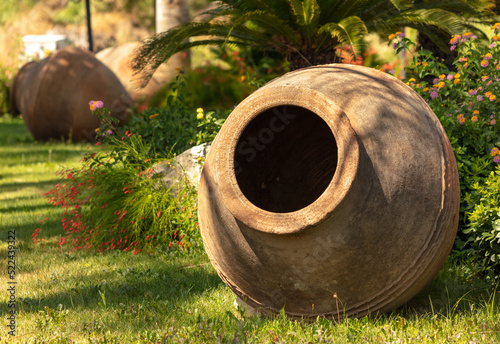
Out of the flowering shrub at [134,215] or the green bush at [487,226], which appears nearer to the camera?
the green bush at [487,226]

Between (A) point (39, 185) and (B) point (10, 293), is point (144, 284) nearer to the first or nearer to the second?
(B) point (10, 293)

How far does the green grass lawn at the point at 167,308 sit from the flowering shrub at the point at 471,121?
1.55 feet

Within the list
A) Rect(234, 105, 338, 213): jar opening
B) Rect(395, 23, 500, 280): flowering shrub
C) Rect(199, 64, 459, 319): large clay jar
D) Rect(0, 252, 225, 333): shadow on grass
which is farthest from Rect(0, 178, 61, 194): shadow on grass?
Rect(395, 23, 500, 280): flowering shrub

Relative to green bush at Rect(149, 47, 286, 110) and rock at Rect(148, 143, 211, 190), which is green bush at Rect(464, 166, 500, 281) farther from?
green bush at Rect(149, 47, 286, 110)

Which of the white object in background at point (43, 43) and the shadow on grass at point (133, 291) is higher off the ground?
the white object in background at point (43, 43)

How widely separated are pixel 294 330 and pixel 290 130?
1551 millimetres

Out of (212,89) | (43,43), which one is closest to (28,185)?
(212,89)

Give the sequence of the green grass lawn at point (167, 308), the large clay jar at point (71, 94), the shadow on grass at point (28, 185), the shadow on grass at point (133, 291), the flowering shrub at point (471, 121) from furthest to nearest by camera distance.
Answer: the large clay jar at point (71, 94)
the shadow on grass at point (28, 185)
the flowering shrub at point (471, 121)
the shadow on grass at point (133, 291)
the green grass lawn at point (167, 308)

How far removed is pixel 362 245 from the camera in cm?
314

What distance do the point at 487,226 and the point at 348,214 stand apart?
1.38 metres

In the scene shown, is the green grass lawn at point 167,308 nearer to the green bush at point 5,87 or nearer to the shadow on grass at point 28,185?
the shadow on grass at point 28,185

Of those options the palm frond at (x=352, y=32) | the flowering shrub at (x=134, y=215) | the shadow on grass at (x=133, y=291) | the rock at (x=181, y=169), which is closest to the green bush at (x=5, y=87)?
the flowering shrub at (x=134, y=215)

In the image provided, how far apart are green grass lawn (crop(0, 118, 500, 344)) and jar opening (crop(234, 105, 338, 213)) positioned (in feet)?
2.57

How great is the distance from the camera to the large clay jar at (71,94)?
1088cm
